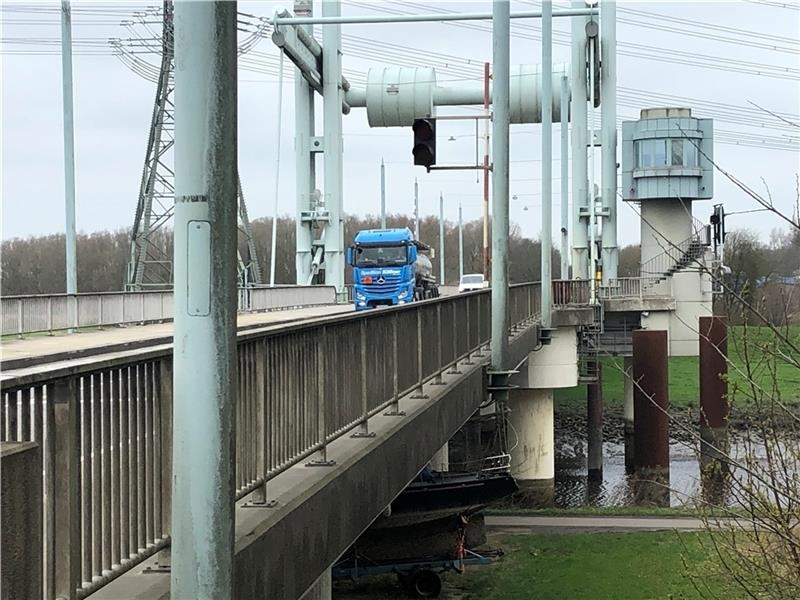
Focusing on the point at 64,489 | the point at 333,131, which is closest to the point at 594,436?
the point at 333,131

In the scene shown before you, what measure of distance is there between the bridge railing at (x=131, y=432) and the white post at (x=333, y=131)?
4161 centimetres

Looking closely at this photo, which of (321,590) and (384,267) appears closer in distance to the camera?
(321,590)

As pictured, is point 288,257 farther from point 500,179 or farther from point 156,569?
point 156,569

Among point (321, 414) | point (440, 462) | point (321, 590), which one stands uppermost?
point (321, 414)

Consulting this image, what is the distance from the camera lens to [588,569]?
835 inches

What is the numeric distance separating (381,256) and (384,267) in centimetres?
52

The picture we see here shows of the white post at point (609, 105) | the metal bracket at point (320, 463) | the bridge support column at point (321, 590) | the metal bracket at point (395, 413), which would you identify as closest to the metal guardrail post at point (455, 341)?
the metal bracket at point (395, 413)

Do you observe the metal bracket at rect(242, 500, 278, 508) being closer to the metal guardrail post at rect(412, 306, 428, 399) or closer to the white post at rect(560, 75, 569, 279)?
the metal guardrail post at rect(412, 306, 428, 399)

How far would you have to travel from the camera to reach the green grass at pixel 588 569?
1936cm

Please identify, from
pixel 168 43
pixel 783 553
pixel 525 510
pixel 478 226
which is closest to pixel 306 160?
pixel 168 43

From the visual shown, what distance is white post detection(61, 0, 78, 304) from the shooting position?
31328 millimetres

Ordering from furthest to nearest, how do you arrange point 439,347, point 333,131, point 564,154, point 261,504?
point 333,131 < point 564,154 < point 439,347 < point 261,504

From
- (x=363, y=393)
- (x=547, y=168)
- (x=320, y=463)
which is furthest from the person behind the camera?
(x=547, y=168)

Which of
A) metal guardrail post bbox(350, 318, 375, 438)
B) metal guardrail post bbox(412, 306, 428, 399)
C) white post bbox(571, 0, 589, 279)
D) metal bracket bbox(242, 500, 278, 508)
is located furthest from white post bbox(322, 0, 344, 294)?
metal bracket bbox(242, 500, 278, 508)
